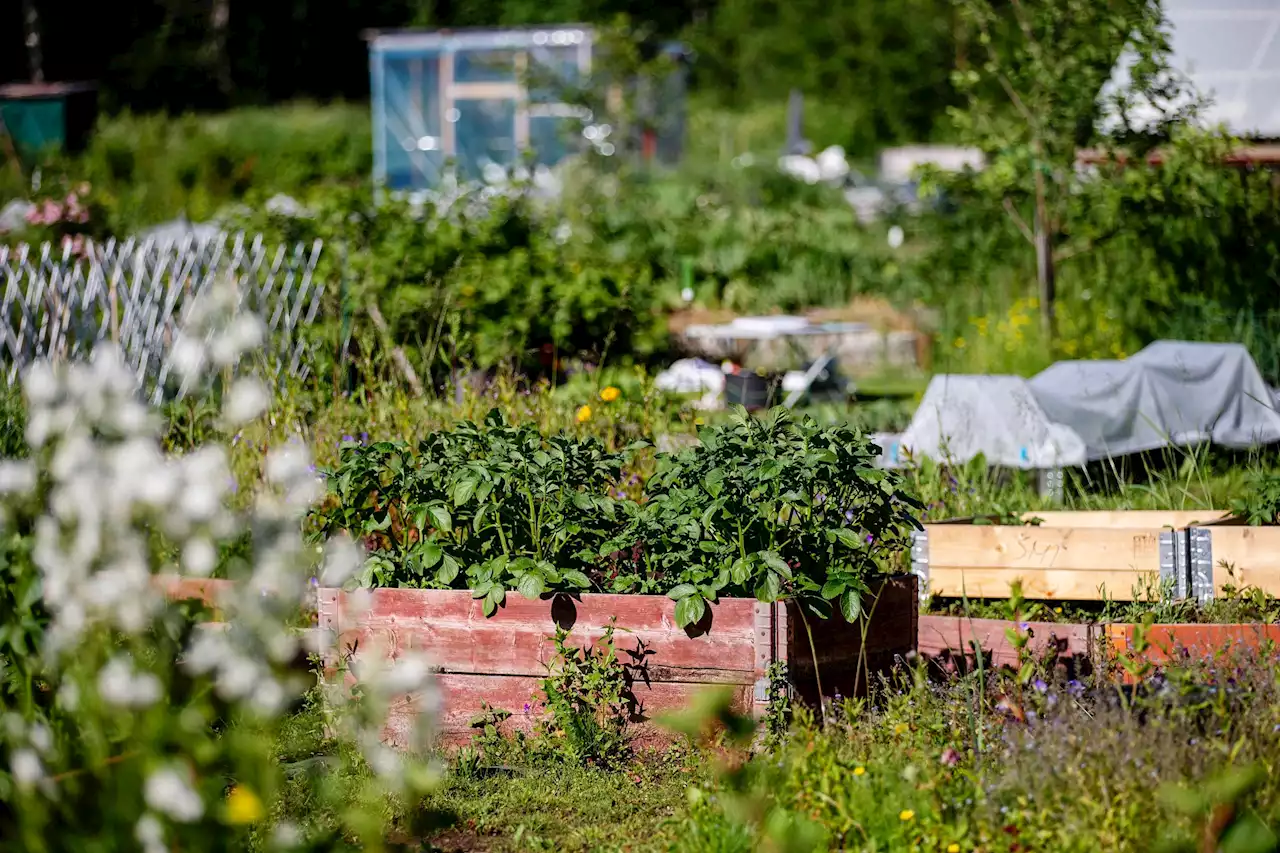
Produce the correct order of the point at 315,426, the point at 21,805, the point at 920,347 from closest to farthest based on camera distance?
the point at 21,805 < the point at 315,426 < the point at 920,347

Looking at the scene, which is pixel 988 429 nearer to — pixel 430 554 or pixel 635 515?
pixel 635 515

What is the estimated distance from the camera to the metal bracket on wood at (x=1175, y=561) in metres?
4.46

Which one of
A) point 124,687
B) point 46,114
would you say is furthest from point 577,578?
point 46,114

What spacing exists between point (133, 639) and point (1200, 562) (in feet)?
10.8

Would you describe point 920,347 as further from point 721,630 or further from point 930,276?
point 721,630

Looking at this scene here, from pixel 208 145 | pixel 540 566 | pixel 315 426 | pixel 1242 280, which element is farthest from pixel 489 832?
pixel 208 145

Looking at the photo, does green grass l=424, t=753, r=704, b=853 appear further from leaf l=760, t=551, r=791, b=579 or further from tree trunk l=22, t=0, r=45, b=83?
tree trunk l=22, t=0, r=45, b=83

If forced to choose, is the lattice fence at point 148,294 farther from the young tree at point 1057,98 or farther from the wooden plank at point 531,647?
the young tree at point 1057,98

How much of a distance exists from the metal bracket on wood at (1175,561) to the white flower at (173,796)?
10.7ft

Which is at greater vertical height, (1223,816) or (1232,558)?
(1223,816)

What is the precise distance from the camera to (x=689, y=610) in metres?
3.53

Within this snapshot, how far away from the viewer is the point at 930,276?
436 inches

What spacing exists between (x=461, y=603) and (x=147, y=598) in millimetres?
1622

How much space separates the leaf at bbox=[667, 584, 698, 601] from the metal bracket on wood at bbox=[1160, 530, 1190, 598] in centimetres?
170
